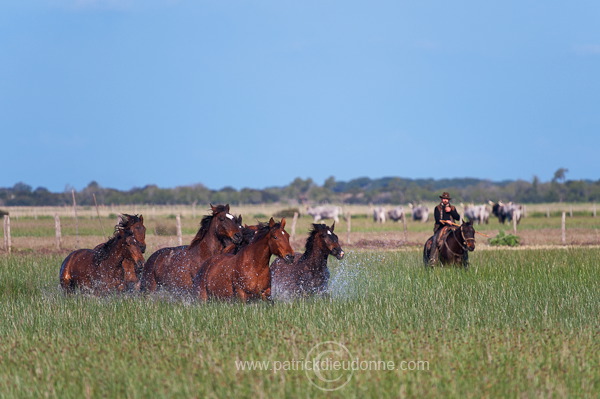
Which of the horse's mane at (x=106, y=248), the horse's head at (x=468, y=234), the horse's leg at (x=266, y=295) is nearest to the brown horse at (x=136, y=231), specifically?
the horse's mane at (x=106, y=248)

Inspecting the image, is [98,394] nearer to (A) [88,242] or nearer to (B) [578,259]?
(B) [578,259]

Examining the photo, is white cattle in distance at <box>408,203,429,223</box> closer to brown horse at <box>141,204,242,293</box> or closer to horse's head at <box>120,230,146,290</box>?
brown horse at <box>141,204,242,293</box>

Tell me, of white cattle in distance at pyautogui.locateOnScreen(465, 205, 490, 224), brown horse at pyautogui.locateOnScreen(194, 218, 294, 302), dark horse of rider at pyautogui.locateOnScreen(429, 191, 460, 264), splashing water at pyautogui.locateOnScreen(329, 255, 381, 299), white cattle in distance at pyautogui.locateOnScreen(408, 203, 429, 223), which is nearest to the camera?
brown horse at pyautogui.locateOnScreen(194, 218, 294, 302)

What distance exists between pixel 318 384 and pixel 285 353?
4.00ft

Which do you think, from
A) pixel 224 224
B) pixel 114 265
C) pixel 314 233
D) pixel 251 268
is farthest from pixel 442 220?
pixel 114 265

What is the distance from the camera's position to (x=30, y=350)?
970 centimetres

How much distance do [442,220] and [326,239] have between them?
6.90 meters

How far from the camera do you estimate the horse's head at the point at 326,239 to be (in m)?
13.7

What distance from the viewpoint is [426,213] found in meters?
72.3

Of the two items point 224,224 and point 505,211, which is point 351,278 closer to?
point 224,224

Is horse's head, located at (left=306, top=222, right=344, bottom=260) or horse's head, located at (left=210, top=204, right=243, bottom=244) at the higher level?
horse's head, located at (left=210, top=204, right=243, bottom=244)

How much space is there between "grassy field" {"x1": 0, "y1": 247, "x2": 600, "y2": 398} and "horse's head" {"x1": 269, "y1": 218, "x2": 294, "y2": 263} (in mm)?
869

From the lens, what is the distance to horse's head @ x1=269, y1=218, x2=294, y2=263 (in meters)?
12.1

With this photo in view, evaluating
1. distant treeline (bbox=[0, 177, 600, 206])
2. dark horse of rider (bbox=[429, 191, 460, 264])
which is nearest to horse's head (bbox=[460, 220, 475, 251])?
dark horse of rider (bbox=[429, 191, 460, 264])
